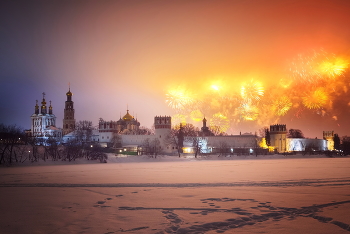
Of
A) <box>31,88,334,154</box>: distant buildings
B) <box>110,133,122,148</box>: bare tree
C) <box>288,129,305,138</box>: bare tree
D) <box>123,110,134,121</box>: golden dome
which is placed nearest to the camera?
<box>31,88,334,154</box>: distant buildings

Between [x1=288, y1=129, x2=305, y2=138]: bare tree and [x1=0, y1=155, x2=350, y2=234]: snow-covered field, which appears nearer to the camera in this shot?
[x1=0, y1=155, x2=350, y2=234]: snow-covered field

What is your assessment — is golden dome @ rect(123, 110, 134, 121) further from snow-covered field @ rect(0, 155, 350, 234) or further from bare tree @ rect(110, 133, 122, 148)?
snow-covered field @ rect(0, 155, 350, 234)

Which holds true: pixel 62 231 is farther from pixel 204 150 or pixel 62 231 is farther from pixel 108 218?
pixel 204 150

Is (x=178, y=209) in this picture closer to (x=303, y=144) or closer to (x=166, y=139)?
(x=166, y=139)

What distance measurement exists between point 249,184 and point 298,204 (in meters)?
6.52

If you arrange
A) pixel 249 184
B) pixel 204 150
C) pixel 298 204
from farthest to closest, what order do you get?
pixel 204 150
pixel 249 184
pixel 298 204

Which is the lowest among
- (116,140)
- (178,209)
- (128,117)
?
(178,209)

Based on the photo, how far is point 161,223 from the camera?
450 inches

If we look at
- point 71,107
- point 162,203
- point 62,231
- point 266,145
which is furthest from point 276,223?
point 71,107

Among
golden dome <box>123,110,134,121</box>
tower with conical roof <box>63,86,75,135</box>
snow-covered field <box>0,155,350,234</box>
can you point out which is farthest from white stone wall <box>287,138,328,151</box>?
snow-covered field <box>0,155,350,234</box>

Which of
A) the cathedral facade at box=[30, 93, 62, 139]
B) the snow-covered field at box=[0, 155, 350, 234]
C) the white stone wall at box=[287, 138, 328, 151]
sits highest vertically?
the cathedral facade at box=[30, 93, 62, 139]

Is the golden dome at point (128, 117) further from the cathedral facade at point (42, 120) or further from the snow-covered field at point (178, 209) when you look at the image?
the snow-covered field at point (178, 209)

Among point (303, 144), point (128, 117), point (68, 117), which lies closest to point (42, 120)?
point (68, 117)

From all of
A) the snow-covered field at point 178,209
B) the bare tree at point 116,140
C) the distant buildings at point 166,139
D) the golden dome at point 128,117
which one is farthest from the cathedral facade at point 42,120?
the snow-covered field at point 178,209
